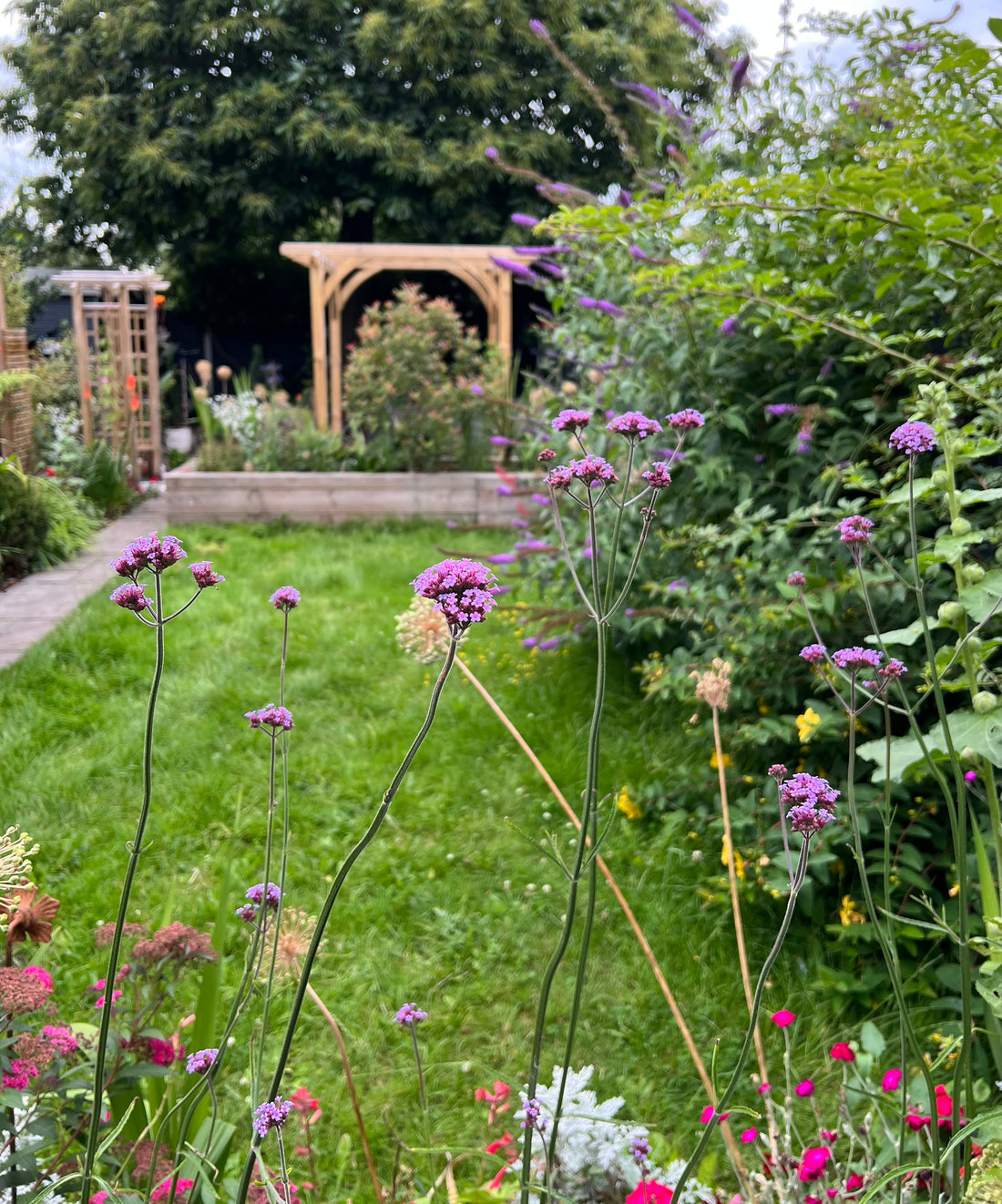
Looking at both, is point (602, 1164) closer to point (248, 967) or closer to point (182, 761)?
point (248, 967)

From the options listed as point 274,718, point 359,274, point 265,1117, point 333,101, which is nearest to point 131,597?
point 274,718

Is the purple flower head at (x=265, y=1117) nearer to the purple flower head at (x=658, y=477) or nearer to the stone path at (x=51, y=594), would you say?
the purple flower head at (x=658, y=477)

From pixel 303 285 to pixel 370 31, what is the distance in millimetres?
4188

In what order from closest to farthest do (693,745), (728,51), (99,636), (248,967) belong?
(248,967) → (728,51) → (693,745) → (99,636)

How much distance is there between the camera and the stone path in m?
4.38

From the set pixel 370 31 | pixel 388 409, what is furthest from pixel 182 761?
pixel 370 31

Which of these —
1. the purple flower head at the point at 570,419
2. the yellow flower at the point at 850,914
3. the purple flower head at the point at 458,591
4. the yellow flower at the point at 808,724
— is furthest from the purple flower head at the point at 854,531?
the yellow flower at the point at 850,914

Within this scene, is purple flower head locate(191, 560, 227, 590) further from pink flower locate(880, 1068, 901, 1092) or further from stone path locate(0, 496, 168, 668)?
stone path locate(0, 496, 168, 668)

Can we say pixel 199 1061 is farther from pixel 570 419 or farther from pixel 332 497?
pixel 332 497

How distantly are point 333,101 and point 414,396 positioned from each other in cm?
847

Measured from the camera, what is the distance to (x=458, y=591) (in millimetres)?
645

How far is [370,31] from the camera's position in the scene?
520 inches

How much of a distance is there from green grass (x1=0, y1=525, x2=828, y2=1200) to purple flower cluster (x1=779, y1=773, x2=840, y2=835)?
626mm

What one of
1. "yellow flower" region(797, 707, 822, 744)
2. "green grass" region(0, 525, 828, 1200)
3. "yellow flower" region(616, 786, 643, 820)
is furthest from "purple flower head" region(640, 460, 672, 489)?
"yellow flower" region(616, 786, 643, 820)
